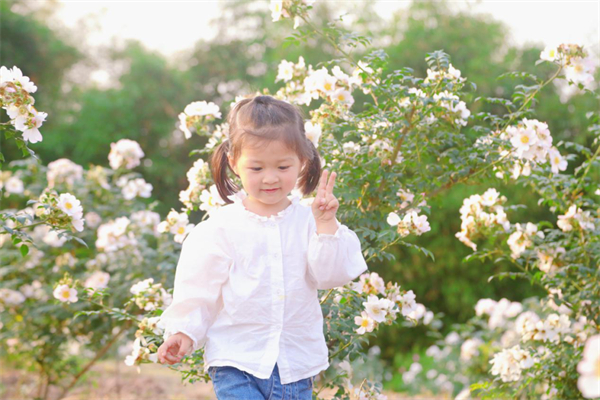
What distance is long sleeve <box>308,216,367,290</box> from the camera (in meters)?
1.71

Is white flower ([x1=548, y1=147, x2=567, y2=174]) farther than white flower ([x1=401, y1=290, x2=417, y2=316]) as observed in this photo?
Yes

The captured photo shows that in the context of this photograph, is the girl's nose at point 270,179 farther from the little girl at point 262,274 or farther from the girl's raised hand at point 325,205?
the girl's raised hand at point 325,205

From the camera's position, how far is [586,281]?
2736 mm

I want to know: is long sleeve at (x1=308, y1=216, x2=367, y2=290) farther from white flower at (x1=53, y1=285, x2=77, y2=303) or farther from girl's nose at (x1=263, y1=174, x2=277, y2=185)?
white flower at (x1=53, y1=285, x2=77, y2=303)

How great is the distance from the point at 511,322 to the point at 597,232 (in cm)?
213

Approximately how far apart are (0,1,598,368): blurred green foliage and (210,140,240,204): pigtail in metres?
3.07

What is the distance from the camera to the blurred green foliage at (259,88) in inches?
237

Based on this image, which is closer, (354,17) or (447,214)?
(447,214)

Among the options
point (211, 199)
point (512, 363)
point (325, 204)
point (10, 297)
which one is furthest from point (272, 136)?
point (10, 297)

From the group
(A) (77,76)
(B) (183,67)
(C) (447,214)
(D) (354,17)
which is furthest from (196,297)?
(A) (77,76)

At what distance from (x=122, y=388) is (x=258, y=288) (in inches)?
122

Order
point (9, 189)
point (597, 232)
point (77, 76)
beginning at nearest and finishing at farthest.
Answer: point (597, 232) → point (9, 189) → point (77, 76)

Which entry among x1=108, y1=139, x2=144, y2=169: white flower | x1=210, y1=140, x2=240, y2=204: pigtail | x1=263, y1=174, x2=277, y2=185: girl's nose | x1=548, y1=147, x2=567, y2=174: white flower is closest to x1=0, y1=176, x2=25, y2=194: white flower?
x1=108, y1=139, x2=144, y2=169: white flower

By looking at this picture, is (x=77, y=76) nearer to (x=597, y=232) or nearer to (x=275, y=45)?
(x=275, y=45)
